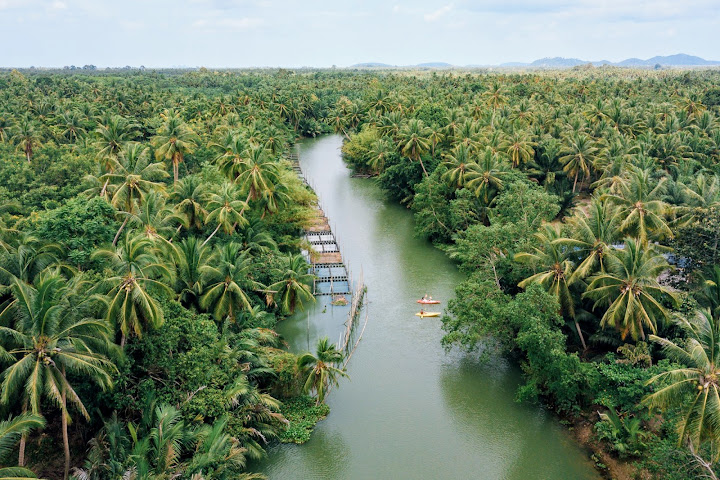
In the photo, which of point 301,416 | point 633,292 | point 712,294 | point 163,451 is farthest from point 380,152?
point 163,451

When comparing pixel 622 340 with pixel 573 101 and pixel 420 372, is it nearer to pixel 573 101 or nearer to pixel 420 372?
pixel 420 372

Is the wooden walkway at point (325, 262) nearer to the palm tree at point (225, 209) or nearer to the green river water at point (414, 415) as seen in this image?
the green river water at point (414, 415)

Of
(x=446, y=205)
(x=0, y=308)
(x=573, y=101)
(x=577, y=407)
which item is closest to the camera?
(x=0, y=308)

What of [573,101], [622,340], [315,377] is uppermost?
[573,101]

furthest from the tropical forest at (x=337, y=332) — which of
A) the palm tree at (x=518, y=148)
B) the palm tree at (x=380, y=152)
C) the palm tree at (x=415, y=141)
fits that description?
the palm tree at (x=380, y=152)

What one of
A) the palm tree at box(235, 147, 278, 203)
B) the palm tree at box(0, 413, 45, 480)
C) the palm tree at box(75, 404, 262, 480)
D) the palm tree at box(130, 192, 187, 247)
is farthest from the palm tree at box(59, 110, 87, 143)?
the palm tree at box(0, 413, 45, 480)

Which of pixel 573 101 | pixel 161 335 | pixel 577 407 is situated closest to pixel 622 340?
pixel 577 407

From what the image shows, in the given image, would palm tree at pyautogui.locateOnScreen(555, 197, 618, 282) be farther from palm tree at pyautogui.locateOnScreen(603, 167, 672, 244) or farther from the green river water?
the green river water
